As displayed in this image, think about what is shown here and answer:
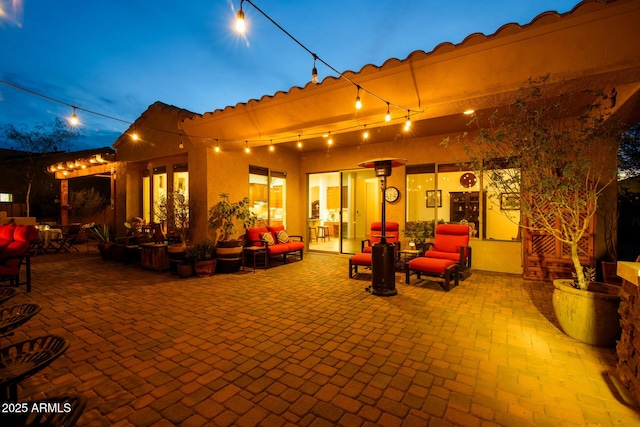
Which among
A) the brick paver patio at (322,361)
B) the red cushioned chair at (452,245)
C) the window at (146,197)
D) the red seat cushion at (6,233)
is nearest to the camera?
the brick paver patio at (322,361)

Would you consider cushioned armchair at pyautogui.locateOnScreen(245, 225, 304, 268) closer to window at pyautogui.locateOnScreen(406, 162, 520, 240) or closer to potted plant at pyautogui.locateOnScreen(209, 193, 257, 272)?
potted plant at pyautogui.locateOnScreen(209, 193, 257, 272)

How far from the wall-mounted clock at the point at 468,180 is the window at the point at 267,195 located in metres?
5.49

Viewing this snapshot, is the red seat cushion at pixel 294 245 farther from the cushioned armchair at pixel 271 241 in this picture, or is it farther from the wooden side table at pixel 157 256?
the wooden side table at pixel 157 256

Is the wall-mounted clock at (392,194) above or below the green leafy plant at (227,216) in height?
above

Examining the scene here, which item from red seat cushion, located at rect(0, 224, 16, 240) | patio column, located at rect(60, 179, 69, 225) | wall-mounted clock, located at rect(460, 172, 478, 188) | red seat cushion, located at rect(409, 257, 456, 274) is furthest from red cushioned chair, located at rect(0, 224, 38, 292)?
wall-mounted clock, located at rect(460, 172, 478, 188)

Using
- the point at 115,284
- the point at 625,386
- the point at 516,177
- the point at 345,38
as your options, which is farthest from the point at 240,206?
the point at 625,386

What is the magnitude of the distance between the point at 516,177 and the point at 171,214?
23.9ft

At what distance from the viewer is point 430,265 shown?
5309 millimetres

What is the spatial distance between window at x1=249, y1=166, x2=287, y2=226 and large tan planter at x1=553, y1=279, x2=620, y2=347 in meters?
7.38

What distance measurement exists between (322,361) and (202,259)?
4.46 m

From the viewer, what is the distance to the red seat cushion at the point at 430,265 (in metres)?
5.20

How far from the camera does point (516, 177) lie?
3.71 meters

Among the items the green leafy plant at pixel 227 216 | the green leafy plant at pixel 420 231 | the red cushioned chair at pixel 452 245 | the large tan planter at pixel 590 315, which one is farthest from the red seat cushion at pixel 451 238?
the green leafy plant at pixel 227 216

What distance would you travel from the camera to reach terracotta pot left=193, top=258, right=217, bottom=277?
246 inches
